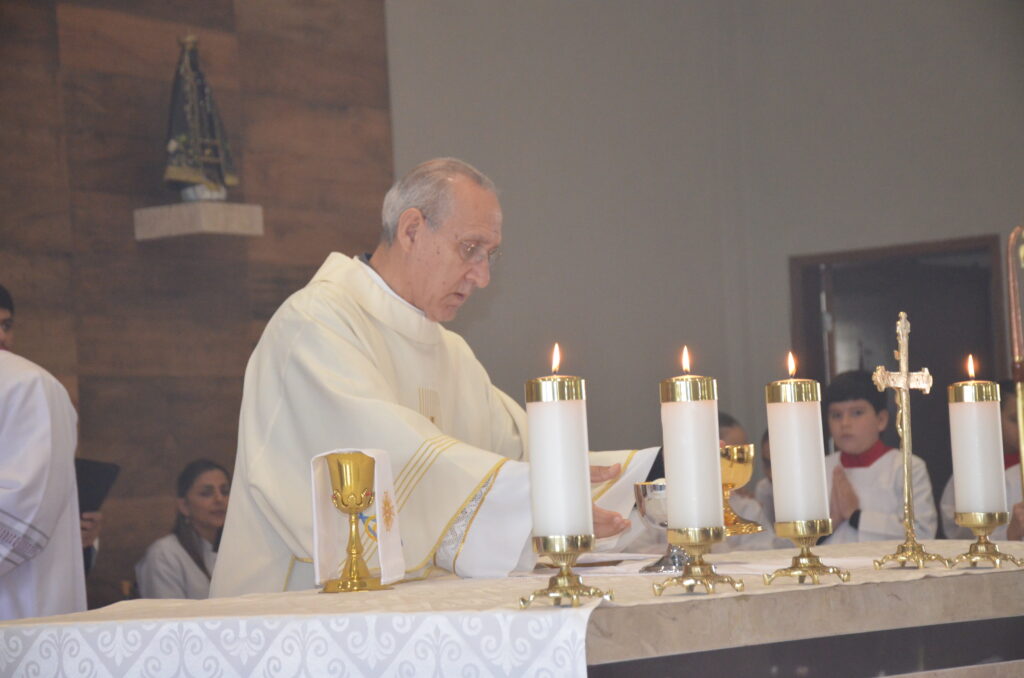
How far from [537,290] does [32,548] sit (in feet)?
12.8

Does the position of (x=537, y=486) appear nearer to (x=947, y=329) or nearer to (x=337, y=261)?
(x=337, y=261)

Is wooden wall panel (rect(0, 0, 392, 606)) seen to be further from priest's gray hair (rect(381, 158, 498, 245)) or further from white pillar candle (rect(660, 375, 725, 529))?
white pillar candle (rect(660, 375, 725, 529))

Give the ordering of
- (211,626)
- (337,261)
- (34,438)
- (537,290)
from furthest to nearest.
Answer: (537,290), (34,438), (337,261), (211,626)

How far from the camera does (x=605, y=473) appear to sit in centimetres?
313

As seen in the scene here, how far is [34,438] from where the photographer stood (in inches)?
164

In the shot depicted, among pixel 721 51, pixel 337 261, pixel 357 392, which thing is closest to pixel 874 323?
pixel 721 51

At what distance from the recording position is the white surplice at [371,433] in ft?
9.66

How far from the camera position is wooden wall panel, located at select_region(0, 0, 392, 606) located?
596cm

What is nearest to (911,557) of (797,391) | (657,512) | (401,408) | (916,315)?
(797,391)

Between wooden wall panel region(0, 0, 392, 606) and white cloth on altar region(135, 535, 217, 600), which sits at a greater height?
wooden wall panel region(0, 0, 392, 606)

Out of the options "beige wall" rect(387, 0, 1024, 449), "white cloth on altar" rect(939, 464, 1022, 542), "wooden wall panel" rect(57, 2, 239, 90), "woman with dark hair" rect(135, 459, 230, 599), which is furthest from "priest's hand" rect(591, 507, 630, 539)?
"beige wall" rect(387, 0, 1024, 449)

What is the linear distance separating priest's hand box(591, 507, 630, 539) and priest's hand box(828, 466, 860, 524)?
2.84 meters

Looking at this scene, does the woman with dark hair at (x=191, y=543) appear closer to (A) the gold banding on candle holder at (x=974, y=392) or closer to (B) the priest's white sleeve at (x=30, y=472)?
(B) the priest's white sleeve at (x=30, y=472)

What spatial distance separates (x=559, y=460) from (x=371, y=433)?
45.5 inches
